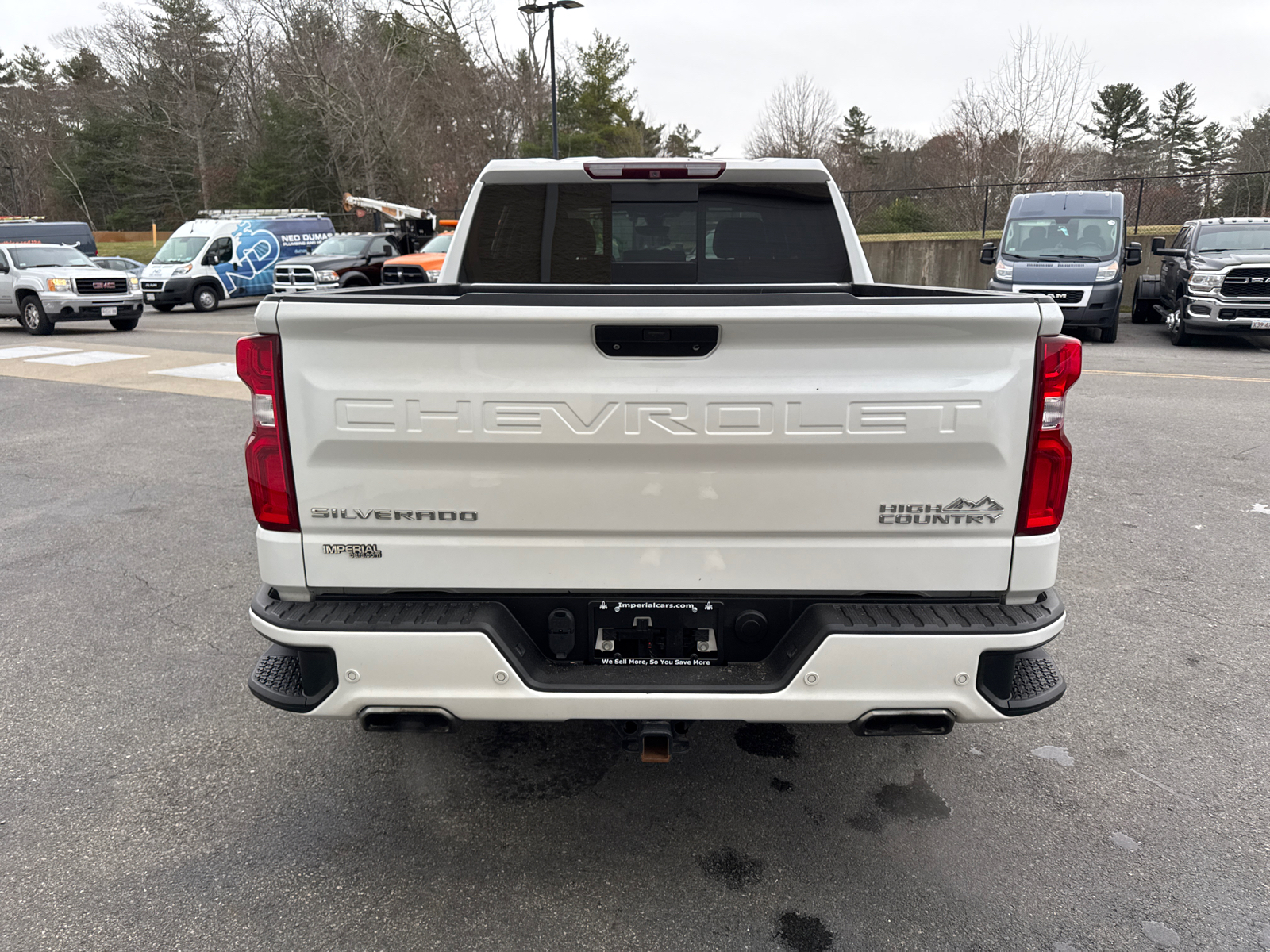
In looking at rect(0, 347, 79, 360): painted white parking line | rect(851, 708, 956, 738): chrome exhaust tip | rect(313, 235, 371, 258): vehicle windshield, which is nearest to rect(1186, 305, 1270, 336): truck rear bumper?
rect(851, 708, 956, 738): chrome exhaust tip

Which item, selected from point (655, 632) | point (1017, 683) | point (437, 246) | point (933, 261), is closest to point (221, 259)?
point (437, 246)

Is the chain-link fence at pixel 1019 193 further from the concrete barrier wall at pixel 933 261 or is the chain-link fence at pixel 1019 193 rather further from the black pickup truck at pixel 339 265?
the black pickup truck at pixel 339 265

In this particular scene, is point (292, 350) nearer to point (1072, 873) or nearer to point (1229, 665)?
point (1072, 873)

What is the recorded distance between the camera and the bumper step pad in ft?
8.45

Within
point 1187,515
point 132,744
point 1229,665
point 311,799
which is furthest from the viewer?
point 1187,515

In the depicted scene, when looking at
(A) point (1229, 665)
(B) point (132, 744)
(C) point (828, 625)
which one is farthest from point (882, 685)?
(B) point (132, 744)

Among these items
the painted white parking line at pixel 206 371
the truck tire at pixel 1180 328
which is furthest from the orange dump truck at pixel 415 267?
the truck tire at pixel 1180 328

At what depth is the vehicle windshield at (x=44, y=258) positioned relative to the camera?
18.9m

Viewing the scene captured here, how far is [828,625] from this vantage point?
250cm

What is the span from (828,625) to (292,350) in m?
1.64

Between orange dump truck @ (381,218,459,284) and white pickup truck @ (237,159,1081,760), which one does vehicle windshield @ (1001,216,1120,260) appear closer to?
orange dump truck @ (381,218,459,284)

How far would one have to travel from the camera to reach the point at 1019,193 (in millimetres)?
26406

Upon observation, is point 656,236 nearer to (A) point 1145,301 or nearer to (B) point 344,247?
(A) point 1145,301

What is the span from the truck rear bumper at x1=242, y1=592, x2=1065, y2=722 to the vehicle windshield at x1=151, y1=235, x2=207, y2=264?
23936 mm
